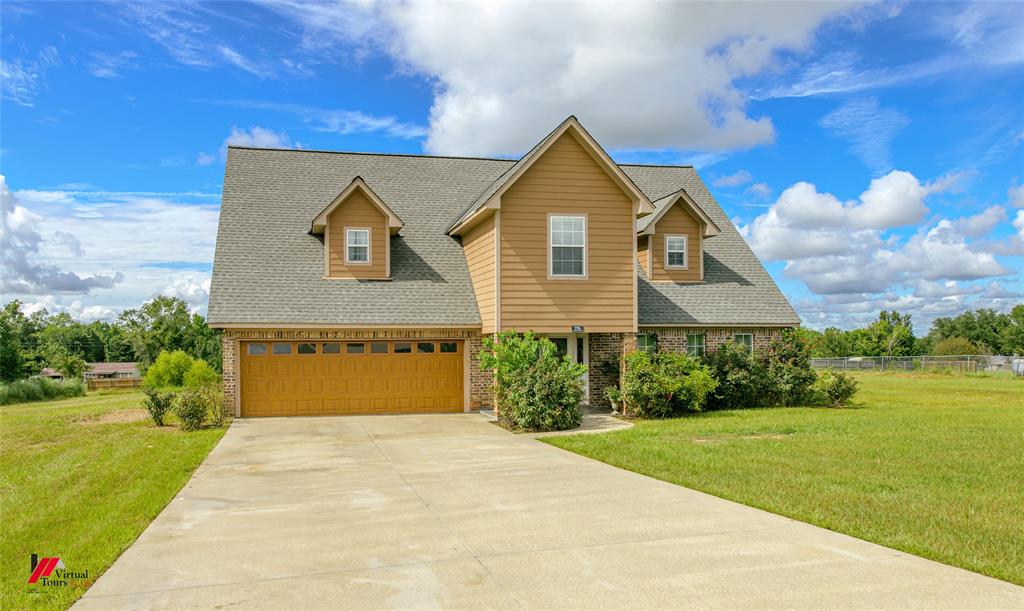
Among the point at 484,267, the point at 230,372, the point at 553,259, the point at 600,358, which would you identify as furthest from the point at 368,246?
the point at 600,358

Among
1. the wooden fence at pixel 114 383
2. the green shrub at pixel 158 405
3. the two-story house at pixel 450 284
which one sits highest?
the two-story house at pixel 450 284

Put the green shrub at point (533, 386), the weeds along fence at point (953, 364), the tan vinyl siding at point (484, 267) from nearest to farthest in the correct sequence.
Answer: the green shrub at point (533, 386) → the tan vinyl siding at point (484, 267) → the weeds along fence at point (953, 364)

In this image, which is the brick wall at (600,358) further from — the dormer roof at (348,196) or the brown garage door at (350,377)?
the dormer roof at (348,196)

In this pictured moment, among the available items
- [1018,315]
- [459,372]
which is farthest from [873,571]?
[1018,315]

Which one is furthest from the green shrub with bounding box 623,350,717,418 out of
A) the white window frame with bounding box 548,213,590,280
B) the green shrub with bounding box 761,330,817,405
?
the green shrub with bounding box 761,330,817,405

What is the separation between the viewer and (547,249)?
1939 cm

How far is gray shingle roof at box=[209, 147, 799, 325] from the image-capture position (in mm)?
19938

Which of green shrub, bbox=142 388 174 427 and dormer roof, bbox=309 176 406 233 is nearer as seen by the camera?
green shrub, bbox=142 388 174 427

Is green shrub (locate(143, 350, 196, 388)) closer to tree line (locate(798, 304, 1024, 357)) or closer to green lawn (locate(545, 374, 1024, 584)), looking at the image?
green lawn (locate(545, 374, 1024, 584))

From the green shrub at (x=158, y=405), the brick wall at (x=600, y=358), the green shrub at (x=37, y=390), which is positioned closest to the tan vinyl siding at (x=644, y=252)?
the brick wall at (x=600, y=358)

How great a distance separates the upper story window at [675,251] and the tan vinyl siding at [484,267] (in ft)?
20.0

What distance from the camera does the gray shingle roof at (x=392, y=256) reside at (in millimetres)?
19938

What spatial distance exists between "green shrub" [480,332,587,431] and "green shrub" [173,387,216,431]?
6.59 m

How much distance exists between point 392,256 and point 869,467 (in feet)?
47.7
